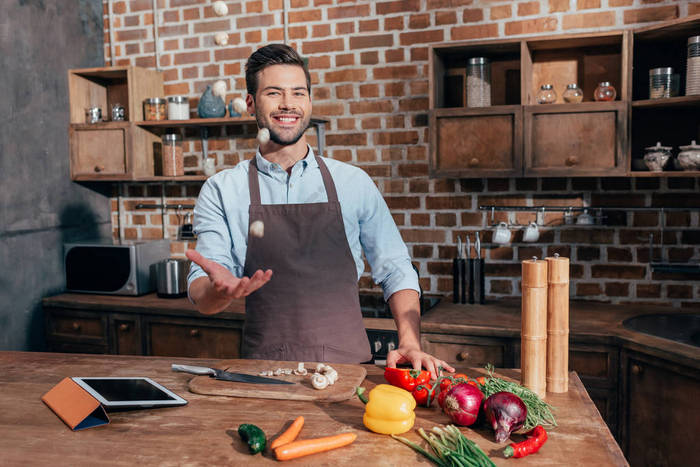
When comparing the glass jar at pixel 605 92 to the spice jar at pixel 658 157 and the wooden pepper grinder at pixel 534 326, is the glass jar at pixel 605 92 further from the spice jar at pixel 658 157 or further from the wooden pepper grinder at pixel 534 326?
the wooden pepper grinder at pixel 534 326

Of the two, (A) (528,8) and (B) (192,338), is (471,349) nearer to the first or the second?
(B) (192,338)

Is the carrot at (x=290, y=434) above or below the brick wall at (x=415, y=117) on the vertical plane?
below

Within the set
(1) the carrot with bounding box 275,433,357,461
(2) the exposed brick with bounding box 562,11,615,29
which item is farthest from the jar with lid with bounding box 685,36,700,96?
(1) the carrot with bounding box 275,433,357,461

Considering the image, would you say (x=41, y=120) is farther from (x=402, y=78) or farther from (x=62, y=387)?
(x=62, y=387)

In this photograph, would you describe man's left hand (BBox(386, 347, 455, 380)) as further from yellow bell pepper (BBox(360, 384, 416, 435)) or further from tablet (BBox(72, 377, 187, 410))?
tablet (BBox(72, 377, 187, 410))

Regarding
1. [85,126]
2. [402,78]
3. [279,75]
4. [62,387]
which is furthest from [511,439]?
[85,126]

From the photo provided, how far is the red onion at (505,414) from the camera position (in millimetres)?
1194

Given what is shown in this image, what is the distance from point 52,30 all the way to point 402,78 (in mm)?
2045

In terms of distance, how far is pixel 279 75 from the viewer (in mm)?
2074

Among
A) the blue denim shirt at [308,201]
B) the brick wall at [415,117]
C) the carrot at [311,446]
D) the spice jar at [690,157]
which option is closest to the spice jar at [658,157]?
the spice jar at [690,157]

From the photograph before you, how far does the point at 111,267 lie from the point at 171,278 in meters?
0.40

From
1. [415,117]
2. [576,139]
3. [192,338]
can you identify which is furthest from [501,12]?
[192,338]

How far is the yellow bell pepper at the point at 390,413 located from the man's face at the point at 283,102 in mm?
1104

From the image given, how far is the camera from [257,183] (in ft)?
7.07
